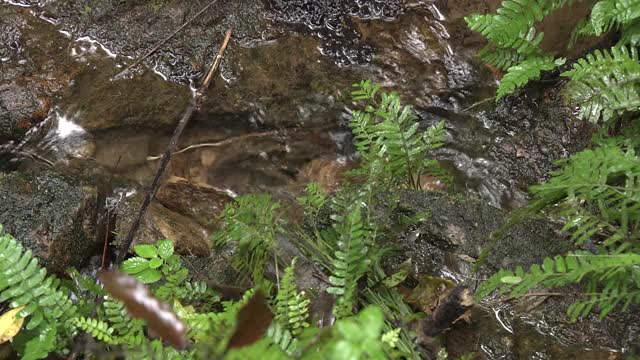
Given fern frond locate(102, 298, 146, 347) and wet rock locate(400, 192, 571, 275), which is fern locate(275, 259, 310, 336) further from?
wet rock locate(400, 192, 571, 275)

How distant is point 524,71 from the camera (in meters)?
3.82

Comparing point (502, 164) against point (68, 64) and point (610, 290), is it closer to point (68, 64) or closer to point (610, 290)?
point (610, 290)

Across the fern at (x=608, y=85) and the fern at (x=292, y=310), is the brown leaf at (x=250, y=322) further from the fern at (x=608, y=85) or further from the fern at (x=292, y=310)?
the fern at (x=608, y=85)

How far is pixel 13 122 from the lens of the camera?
412 cm

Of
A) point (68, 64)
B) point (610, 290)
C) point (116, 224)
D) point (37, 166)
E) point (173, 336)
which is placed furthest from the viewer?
point (68, 64)

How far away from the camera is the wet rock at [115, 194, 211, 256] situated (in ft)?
11.3

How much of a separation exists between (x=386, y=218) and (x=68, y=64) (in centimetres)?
292

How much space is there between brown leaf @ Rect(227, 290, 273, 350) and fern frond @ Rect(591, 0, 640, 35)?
2.96 meters

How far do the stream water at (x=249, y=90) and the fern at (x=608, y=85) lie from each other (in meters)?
0.66

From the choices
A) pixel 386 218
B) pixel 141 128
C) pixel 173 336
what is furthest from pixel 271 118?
pixel 173 336

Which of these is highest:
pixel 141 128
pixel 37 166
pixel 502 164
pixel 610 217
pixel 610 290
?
pixel 610 217

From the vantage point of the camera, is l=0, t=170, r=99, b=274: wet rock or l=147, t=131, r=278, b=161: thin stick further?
l=147, t=131, r=278, b=161: thin stick

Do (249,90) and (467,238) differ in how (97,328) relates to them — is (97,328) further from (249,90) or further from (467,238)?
(249,90)

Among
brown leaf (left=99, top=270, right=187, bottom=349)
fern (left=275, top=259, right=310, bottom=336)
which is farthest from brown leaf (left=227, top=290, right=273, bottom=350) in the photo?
fern (left=275, top=259, right=310, bottom=336)
